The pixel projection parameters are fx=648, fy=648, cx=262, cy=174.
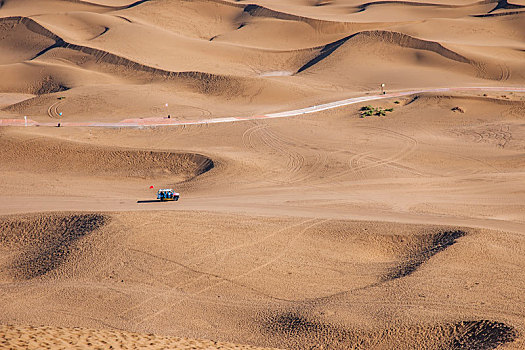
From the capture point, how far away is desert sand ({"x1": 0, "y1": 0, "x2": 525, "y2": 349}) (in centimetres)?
1784

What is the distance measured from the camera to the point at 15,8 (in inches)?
3681

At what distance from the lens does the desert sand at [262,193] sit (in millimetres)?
17844

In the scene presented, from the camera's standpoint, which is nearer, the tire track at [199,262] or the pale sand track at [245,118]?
the tire track at [199,262]

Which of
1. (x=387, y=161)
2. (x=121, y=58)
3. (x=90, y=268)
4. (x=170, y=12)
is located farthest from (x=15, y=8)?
(x=90, y=268)

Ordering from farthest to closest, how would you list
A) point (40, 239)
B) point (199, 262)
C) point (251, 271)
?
1. point (40, 239)
2. point (199, 262)
3. point (251, 271)

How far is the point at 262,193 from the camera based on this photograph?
3030 cm

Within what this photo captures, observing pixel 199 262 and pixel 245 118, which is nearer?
pixel 199 262

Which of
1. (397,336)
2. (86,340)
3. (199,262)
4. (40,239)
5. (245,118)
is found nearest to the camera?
(86,340)

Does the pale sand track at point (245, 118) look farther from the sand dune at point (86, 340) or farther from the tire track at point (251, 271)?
the sand dune at point (86, 340)

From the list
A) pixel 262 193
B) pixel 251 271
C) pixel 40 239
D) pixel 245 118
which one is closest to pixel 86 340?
pixel 251 271

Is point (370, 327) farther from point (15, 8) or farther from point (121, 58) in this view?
point (15, 8)

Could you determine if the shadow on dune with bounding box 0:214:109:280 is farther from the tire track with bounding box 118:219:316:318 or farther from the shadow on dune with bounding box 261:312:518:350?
the shadow on dune with bounding box 261:312:518:350

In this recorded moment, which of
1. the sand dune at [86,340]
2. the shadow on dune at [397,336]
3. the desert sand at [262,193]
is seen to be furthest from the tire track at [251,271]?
the sand dune at [86,340]

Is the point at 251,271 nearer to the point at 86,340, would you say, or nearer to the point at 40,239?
the point at 86,340
